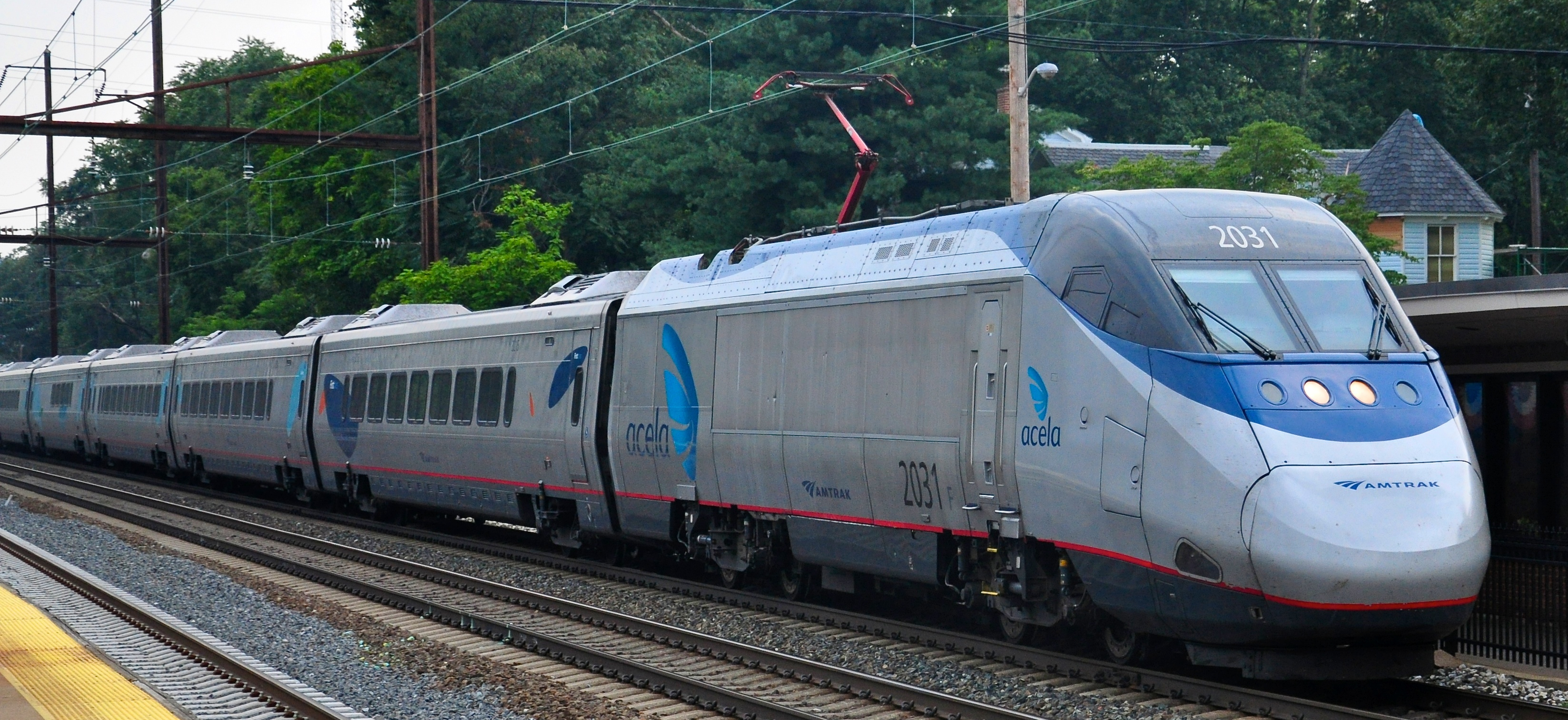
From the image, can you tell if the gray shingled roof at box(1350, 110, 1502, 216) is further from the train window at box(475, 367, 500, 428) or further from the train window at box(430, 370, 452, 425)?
the train window at box(475, 367, 500, 428)

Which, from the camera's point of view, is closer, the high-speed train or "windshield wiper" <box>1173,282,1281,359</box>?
the high-speed train

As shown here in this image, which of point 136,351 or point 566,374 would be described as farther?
point 136,351

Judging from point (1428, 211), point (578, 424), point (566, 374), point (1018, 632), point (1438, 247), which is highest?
point (1428, 211)

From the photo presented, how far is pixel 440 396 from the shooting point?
20984 millimetres

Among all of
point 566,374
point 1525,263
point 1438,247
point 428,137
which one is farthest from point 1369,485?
point 1525,263

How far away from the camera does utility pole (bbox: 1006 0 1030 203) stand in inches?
727

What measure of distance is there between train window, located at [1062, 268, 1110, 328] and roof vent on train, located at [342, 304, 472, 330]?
14.2 meters

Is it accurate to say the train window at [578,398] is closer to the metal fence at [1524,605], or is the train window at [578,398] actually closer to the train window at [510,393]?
the train window at [510,393]

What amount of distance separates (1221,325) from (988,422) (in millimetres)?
1954

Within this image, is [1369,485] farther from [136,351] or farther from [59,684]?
[136,351]

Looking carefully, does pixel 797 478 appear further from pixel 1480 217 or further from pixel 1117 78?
pixel 1117 78

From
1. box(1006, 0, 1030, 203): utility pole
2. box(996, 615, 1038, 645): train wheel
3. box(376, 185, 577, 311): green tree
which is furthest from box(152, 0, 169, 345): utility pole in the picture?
box(996, 615, 1038, 645): train wheel

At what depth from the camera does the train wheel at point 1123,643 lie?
10266mm

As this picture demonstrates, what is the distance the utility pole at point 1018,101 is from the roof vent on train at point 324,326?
505 inches
